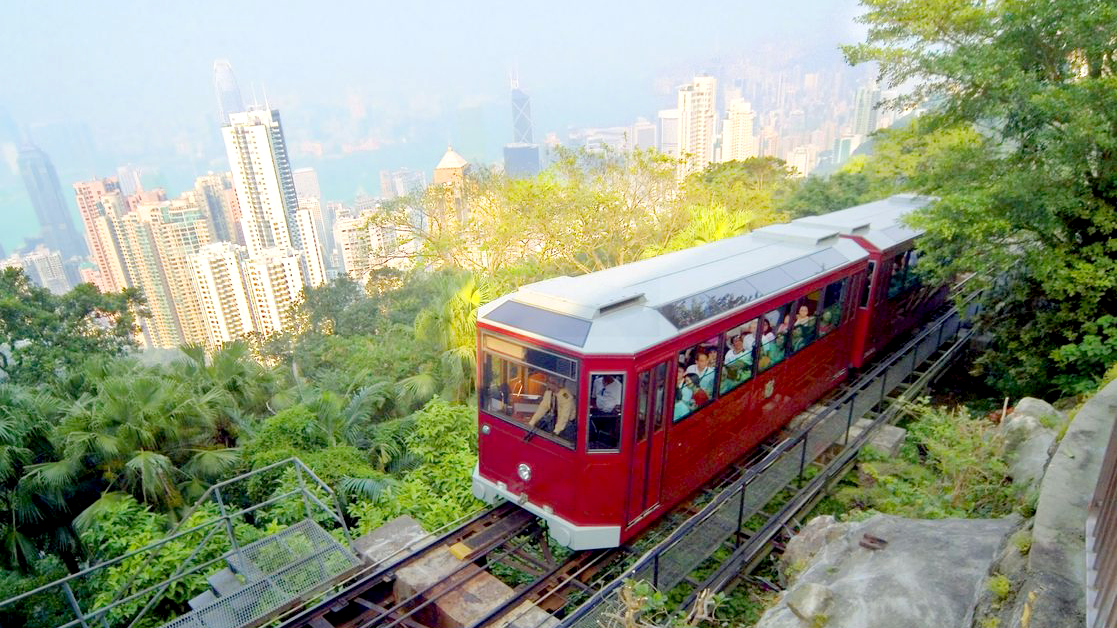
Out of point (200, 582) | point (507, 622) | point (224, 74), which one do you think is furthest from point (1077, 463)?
point (224, 74)

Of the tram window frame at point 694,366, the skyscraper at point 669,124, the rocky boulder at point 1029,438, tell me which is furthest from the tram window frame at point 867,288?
the skyscraper at point 669,124

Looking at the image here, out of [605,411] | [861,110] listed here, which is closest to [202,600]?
[605,411]

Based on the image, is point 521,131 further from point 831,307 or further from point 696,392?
point 696,392

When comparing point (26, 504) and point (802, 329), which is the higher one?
point (802, 329)

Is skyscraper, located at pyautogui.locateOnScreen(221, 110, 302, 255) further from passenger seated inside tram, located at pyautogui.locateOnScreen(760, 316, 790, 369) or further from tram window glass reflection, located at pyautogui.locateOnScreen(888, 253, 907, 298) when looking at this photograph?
passenger seated inside tram, located at pyautogui.locateOnScreen(760, 316, 790, 369)

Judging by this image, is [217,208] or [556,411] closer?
[556,411]

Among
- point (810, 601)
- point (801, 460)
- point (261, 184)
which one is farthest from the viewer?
point (261, 184)

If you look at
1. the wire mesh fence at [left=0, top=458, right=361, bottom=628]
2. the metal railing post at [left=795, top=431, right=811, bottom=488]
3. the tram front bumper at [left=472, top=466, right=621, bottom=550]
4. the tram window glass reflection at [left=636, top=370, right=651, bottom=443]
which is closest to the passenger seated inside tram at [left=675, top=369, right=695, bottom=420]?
the tram window glass reflection at [left=636, top=370, right=651, bottom=443]
